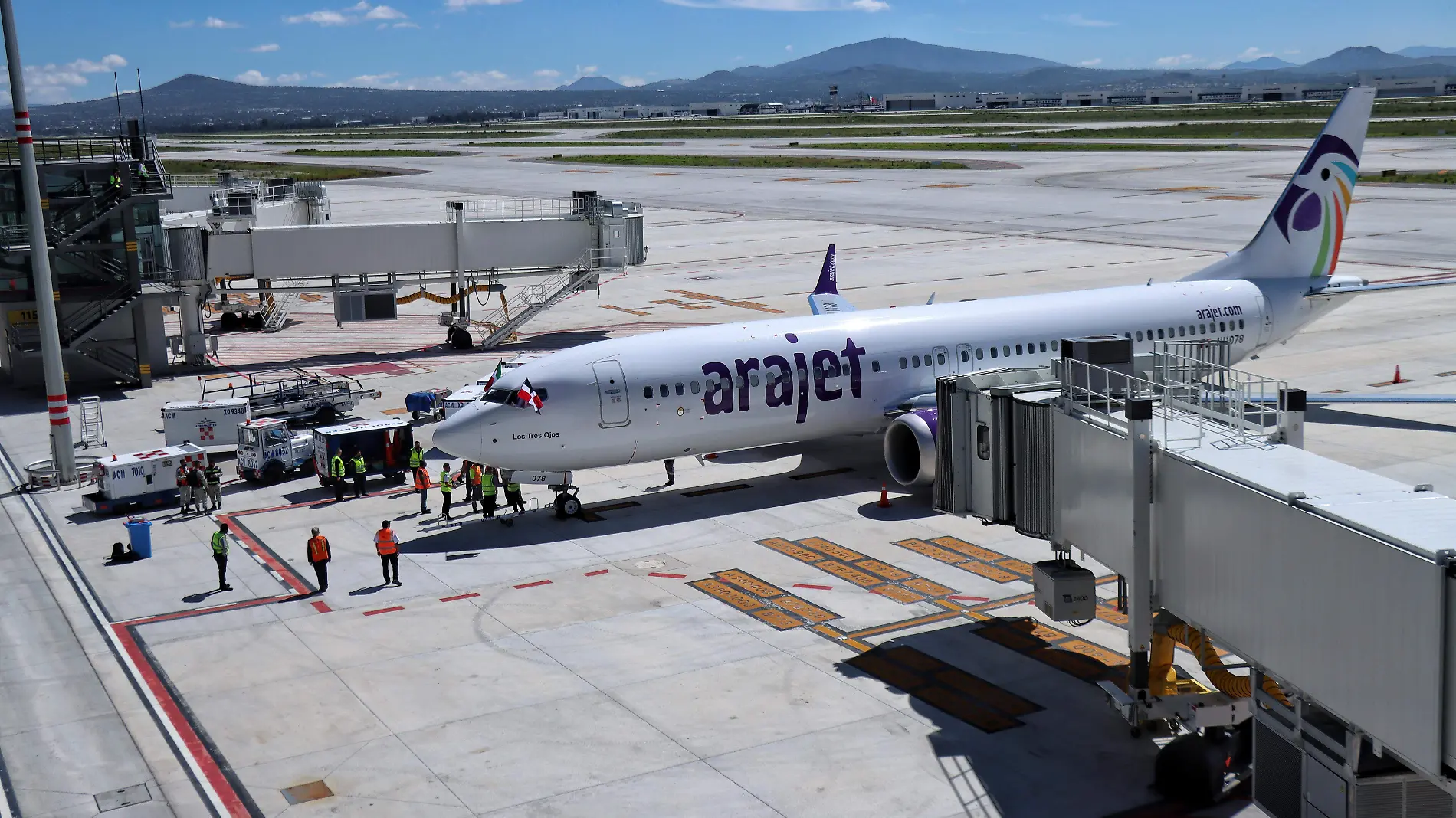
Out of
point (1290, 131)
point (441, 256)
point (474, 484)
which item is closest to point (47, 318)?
point (474, 484)

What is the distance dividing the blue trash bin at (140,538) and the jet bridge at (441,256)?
25444 mm

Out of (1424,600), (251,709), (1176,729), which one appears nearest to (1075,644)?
(1176,729)

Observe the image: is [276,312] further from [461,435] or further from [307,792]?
[307,792]

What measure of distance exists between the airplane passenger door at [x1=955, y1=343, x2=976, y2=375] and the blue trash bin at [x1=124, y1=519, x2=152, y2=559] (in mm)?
20386

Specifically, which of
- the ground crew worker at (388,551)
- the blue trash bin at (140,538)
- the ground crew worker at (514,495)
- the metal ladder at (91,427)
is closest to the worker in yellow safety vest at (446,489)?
the ground crew worker at (514,495)

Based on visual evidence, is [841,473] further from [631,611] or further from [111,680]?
[111,680]

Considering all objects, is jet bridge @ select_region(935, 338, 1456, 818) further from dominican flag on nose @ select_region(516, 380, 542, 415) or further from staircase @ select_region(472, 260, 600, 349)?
staircase @ select_region(472, 260, 600, 349)

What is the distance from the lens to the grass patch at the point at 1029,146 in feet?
538

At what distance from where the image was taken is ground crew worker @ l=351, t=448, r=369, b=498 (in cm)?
3656

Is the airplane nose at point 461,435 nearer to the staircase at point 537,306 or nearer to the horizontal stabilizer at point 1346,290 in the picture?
the horizontal stabilizer at point 1346,290

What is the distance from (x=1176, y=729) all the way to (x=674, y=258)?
227 ft

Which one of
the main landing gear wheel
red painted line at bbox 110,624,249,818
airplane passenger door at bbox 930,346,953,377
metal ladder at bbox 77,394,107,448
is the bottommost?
red painted line at bbox 110,624,249,818

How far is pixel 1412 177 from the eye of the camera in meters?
112

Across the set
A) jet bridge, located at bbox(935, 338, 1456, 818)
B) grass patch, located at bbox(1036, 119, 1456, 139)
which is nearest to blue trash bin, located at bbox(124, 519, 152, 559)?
jet bridge, located at bbox(935, 338, 1456, 818)
